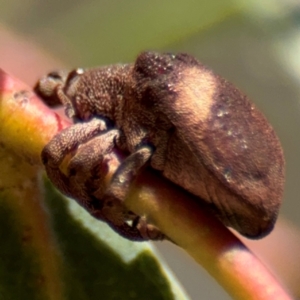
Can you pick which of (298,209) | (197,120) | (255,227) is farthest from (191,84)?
(298,209)

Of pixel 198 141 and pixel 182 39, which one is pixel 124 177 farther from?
pixel 182 39

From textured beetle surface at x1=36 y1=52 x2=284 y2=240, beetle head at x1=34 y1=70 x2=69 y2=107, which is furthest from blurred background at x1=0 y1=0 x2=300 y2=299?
textured beetle surface at x1=36 y1=52 x2=284 y2=240

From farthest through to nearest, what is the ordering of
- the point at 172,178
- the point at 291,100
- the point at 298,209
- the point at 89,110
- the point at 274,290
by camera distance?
the point at 291,100 → the point at 298,209 → the point at 89,110 → the point at 172,178 → the point at 274,290

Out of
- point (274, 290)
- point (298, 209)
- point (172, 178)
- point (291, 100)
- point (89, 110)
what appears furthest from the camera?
point (291, 100)

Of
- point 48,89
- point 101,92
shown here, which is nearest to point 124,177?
point 101,92

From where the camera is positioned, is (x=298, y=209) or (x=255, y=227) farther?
(x=298, y=209)

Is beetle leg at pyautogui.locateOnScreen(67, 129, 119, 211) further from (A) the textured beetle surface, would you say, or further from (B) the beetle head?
(B) the beetle head

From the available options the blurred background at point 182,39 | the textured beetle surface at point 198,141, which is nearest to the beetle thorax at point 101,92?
the textured beetle surface at point 198,141

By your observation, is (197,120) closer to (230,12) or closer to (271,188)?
(271,188)
